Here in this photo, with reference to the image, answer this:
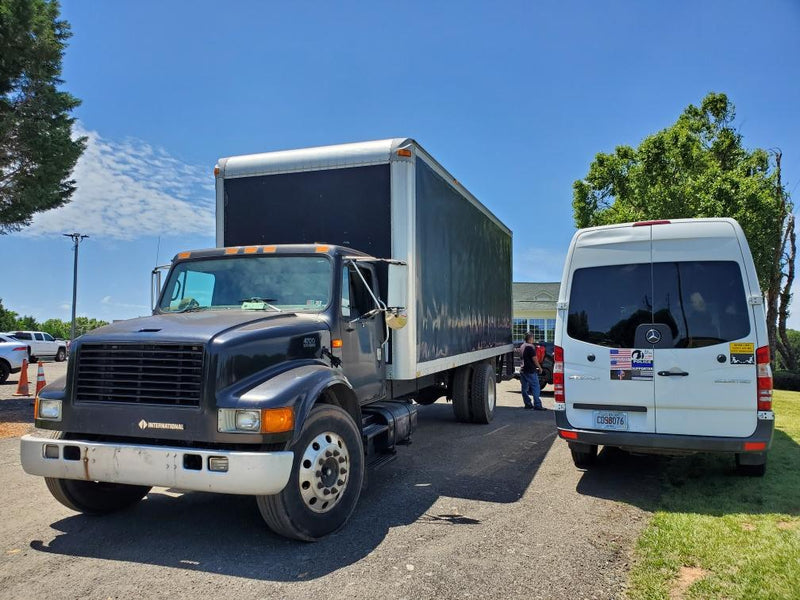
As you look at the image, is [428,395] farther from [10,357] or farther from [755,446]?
[10,357]

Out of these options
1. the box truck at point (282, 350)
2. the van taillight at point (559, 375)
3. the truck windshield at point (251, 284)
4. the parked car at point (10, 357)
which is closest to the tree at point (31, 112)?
the parked car at point (10, 357)

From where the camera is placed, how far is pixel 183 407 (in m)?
4.22

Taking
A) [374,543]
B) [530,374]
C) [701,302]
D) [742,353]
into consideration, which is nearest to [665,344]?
[701,302]

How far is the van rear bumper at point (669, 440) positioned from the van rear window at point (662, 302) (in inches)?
34.2

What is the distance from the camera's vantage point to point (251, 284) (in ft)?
18.7

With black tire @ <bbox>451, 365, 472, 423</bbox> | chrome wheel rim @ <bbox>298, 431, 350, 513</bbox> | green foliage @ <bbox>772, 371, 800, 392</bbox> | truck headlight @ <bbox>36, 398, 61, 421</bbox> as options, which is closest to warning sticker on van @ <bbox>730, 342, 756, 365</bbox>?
chrome wheel rim @ <bbox>298, 431, 350, 513</bbox>

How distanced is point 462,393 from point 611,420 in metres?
4.42

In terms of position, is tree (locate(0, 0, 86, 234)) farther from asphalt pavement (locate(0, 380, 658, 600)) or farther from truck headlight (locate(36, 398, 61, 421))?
truck headlight (locate(36, 398, 61, 421))

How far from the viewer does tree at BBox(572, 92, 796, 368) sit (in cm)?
1867

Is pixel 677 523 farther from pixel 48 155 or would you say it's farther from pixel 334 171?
pixel 48 155

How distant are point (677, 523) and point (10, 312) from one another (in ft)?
218

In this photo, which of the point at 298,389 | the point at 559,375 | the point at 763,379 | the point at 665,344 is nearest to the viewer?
the point at 298,389

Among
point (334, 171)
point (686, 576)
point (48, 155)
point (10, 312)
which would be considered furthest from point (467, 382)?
point (10, 312)

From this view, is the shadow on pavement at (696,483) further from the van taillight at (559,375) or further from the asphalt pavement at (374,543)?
the van taillight at (559,375)
